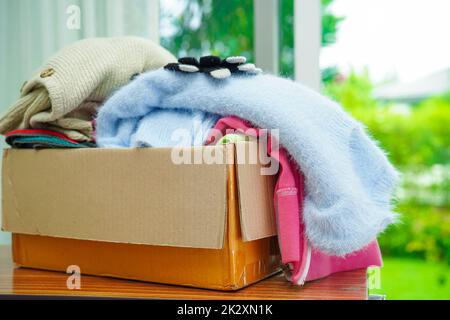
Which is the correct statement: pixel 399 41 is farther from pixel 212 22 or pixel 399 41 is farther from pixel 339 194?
pixel 339 194

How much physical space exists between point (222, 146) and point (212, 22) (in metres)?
1.07

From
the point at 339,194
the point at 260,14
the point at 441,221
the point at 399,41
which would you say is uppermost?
the point at 399,41

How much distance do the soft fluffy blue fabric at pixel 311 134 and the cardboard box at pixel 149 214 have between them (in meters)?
0.06

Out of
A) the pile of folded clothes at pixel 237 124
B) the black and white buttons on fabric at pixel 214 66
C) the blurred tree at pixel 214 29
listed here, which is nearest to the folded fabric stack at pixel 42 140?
the pile of folded clothes at pixel 237 124

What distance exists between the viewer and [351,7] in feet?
7.48

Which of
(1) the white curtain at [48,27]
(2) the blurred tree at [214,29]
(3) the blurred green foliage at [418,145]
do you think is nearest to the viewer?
(1) the white curtain at [48,27]

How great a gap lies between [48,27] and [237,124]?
84 centimetres

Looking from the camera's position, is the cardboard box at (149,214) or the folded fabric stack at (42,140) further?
the folded fabric stack at (42,140)

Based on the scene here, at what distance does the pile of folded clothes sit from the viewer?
0.68 m

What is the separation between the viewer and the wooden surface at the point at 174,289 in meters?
0.67

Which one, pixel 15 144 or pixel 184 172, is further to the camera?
pixel 15 144

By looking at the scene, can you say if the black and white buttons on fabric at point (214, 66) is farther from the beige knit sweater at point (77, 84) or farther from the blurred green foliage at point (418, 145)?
the blurred green foliage at point (418, 145)

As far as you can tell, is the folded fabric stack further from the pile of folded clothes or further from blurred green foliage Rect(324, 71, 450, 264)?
blurred green foliage Rect(324, 71, 450, 264)

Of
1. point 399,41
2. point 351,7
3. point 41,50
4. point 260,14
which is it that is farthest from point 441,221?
point 41,50
